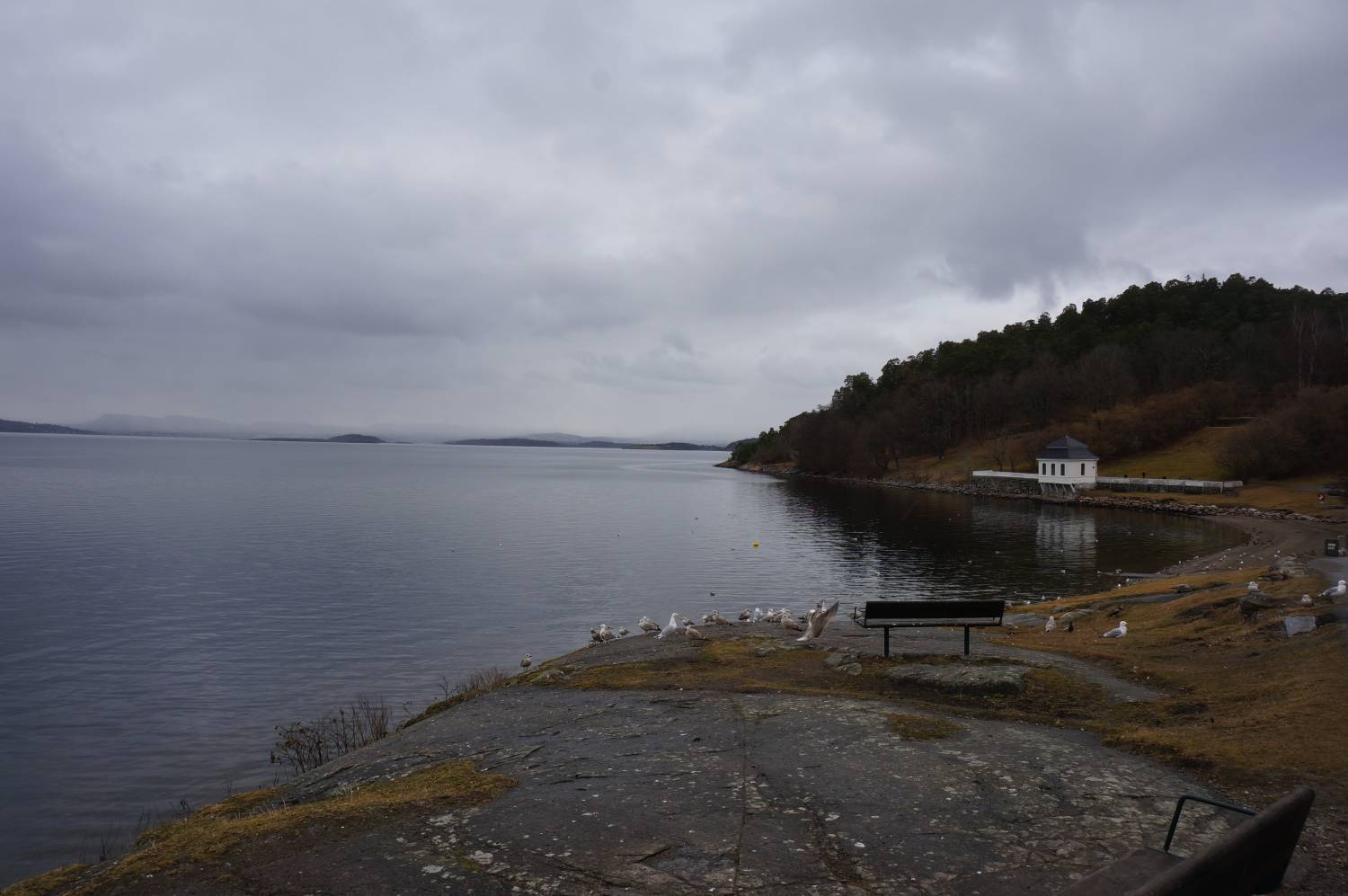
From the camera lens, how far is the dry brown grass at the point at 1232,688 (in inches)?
339

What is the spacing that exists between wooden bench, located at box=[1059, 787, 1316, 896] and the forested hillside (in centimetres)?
9363

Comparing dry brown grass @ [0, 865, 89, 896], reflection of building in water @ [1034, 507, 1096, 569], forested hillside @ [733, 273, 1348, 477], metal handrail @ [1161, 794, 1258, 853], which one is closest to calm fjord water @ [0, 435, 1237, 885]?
reflection of building in water @ [1034, 507, 1096, 569]

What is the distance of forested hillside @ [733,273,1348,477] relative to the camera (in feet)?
276

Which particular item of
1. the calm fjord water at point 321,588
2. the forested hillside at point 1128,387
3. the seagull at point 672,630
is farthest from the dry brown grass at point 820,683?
the forested hillside at point 1128,387

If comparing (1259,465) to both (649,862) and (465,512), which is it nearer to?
(465,512)

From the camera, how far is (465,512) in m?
73.7

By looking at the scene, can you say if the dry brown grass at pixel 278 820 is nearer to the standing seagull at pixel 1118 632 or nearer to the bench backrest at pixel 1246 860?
the bench backrest at pixel 1246 860

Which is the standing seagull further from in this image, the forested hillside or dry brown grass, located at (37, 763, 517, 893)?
the forested hillside

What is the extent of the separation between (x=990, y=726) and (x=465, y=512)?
6771cm

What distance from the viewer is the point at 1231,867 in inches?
161

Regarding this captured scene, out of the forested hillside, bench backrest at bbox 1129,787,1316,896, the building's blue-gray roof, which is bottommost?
bench backrest at bbox 1129,787,1316,896

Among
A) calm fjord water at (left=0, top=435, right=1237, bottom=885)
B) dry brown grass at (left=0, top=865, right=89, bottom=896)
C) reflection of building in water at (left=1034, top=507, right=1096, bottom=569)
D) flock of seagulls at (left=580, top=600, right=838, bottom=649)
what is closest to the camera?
dry brown grass at (left=0, top=865, right=89, bottom=896)

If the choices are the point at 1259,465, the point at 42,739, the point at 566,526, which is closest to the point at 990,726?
the point at 42,739

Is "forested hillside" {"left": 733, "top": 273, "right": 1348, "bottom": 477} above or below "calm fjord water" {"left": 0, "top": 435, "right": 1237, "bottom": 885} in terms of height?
above
